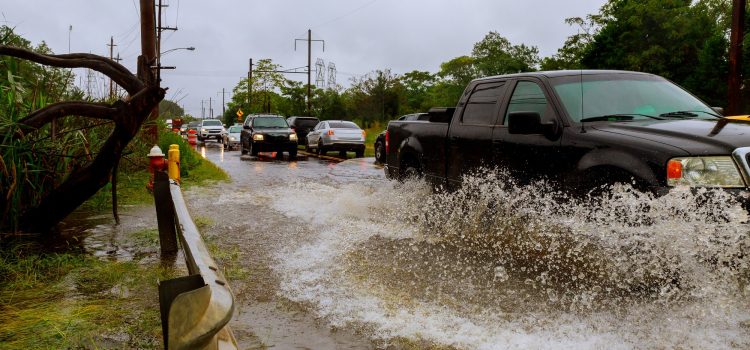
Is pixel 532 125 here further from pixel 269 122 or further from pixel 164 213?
pixel 269 122

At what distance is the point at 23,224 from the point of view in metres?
5.96

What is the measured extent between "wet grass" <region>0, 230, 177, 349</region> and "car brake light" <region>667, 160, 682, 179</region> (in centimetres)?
342

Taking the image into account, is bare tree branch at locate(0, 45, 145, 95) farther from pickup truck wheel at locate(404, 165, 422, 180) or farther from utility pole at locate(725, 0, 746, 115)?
utility pole at locate(725, 0, 746, 115)

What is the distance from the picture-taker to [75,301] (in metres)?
4.34

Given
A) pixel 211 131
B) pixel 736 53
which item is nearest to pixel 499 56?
pixel 211 131

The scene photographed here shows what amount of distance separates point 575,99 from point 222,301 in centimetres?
469

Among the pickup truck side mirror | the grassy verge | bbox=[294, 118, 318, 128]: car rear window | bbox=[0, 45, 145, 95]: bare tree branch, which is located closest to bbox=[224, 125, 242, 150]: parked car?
bbox=[294, 118, 318, 128]: car rear window

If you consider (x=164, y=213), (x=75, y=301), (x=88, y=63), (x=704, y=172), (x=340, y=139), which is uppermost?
(x=88, y=63)

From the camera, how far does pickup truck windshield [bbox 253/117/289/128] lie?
84.0 feet

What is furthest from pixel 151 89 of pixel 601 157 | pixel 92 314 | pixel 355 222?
pixel 601 157

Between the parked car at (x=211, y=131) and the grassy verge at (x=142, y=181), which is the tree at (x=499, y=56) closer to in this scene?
the parked car at (x=211, y=131)

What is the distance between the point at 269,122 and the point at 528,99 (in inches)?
815

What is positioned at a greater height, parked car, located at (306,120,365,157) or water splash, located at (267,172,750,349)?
parked car, located at (306,120,365,157)

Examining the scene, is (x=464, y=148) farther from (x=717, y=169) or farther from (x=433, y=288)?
(x=717, y=169)
